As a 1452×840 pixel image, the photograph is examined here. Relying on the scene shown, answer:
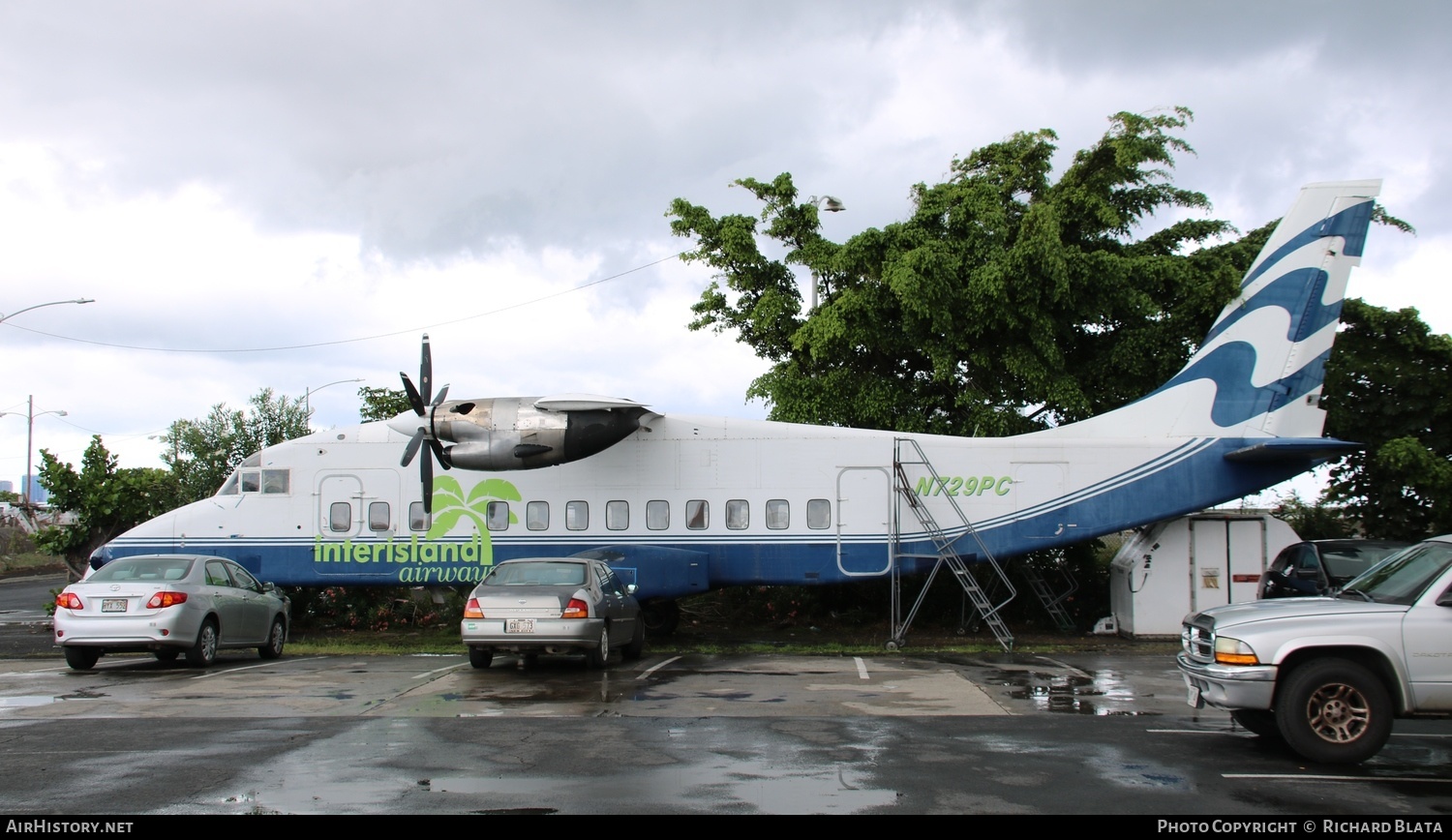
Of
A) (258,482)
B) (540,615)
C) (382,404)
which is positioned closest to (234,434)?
(382,404)

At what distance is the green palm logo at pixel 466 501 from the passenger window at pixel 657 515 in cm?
268

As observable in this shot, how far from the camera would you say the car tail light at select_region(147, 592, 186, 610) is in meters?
14.8

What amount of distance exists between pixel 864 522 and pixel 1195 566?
652 cm

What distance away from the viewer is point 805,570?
2119 centimetres

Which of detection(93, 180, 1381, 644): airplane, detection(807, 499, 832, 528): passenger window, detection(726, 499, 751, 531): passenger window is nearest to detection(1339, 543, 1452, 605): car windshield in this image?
detection(93, 180, 1381, 644): airplane

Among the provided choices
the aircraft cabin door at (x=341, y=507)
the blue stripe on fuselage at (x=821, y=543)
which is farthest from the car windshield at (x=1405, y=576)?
the aircraft cabin door at (x=341, y=507)

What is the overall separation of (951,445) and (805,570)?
148 inches

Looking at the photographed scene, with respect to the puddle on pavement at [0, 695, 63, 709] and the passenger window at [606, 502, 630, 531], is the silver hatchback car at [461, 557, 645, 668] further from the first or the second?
the passenger window at [606, 502, 630, 531]

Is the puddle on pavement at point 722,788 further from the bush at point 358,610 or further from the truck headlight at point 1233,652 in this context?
the bush at point 358,610

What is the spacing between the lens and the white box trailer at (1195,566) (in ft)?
68.9

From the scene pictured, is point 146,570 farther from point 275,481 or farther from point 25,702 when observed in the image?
point 275,481

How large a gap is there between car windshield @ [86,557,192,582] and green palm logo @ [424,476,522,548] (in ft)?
21.0

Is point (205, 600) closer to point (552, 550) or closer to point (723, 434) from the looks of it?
point (552, 550)

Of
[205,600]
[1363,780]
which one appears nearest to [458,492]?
[205,600]
